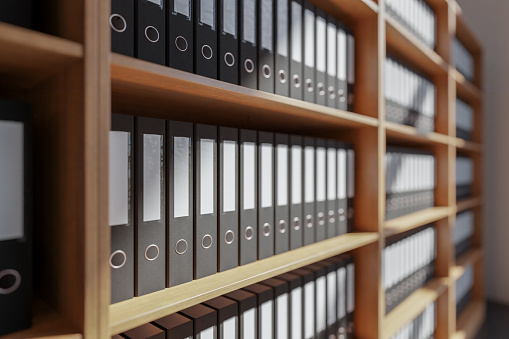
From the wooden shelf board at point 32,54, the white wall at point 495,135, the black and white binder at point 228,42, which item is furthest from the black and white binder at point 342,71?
the white wall at point 495,135

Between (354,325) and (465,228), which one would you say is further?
(465,228)

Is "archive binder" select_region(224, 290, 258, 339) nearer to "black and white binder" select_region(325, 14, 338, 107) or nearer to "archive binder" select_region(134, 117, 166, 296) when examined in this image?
"archive binder" select_region(134, 117, 166, 296)

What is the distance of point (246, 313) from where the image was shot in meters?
0.85

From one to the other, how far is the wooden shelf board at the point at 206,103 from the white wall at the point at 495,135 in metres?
1.92

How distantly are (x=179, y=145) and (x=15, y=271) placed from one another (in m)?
0.34

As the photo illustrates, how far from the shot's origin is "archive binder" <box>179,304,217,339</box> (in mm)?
740

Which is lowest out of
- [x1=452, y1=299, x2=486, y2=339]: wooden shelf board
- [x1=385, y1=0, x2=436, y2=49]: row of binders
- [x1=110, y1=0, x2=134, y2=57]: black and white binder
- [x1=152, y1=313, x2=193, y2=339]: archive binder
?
[x1=452, y1=299, x2=486, y2=339]: wooden shelf board

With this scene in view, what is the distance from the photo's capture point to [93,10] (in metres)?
0.51

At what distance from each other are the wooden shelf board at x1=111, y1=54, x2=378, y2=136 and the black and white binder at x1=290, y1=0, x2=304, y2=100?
6 centimetres

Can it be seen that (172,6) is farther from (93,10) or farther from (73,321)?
(73,321)

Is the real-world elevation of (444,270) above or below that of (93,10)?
below

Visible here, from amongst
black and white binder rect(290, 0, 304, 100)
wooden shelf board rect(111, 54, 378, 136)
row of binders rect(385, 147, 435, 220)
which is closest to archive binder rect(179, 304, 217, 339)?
wooden shelf board rect(111, 54, 378, 136)

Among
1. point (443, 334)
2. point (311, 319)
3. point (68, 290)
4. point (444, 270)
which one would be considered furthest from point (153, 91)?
point (443, 334)

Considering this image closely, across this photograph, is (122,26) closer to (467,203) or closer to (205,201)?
(205,201)
